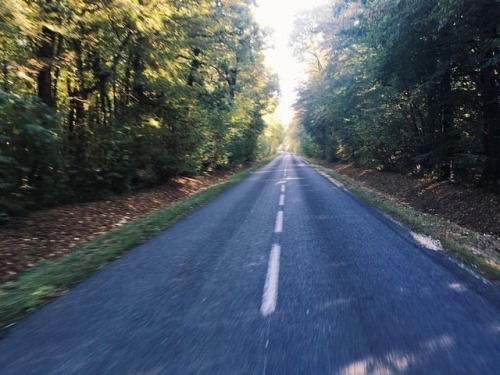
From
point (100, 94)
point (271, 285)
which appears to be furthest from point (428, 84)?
point (100, 94)

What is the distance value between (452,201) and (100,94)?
1430 centimetres

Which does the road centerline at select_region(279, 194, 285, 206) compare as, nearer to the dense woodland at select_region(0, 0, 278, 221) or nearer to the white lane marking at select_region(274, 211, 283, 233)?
the white lane marking at select_region(274, 211, 283, 233)

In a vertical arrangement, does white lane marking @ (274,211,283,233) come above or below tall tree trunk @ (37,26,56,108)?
below

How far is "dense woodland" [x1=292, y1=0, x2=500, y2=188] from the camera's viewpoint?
34.1 ft

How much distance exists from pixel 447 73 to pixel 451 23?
7.12 ft

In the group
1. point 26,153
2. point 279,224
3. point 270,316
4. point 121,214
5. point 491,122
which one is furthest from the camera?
point 491,122

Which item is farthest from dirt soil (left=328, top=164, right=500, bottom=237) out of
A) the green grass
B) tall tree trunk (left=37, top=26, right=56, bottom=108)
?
tall tree trunk (left=37, top=26, right=56, bottom=108)

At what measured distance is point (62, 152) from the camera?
34.3ft

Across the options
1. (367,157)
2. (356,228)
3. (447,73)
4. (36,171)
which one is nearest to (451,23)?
(447,73)

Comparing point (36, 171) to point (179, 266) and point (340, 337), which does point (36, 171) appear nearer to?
point (179, 266)

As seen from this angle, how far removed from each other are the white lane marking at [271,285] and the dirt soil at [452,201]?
683 cm

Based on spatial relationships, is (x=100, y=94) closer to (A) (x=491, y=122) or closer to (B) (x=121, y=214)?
(B) (x=121, y=214)

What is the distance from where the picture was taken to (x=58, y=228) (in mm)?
8289

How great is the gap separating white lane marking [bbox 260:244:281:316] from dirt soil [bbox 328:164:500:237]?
6832mm
